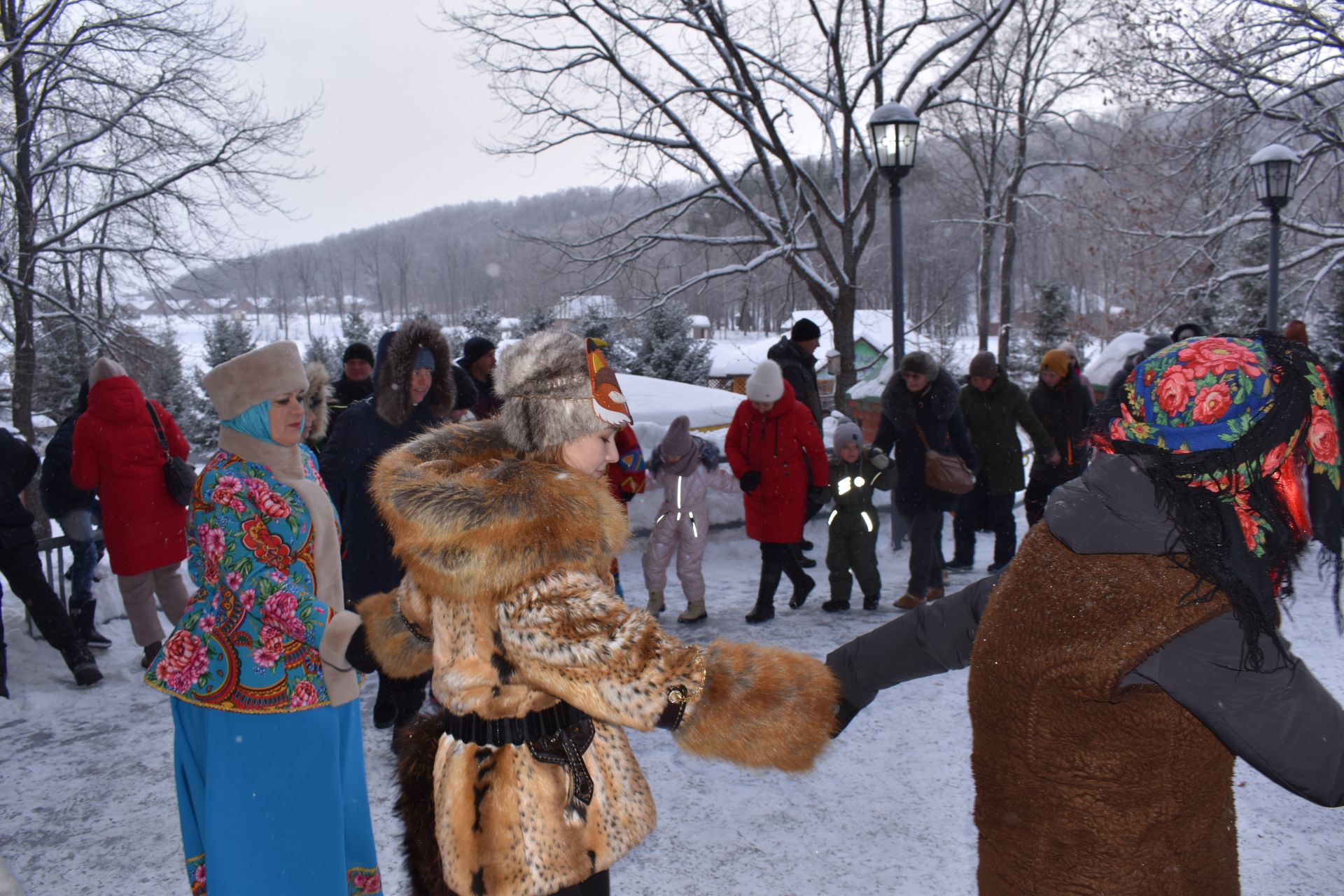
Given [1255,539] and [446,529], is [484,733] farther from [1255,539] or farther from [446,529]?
[1255,539]

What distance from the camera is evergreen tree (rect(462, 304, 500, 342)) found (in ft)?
91.1

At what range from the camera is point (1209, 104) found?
49.0 feet

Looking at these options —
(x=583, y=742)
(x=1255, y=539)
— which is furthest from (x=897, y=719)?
(x=1255, y=539)

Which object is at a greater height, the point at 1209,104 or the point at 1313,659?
the point at 1209,104

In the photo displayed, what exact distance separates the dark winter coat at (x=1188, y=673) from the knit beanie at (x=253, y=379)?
234 centimetres

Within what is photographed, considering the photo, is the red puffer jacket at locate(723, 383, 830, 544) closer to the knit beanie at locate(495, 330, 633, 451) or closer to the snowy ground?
the snowy ground

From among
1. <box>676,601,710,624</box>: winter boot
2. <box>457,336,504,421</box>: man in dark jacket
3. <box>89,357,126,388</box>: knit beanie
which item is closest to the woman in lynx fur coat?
<box>89,357,126,388</box>: knit beanie

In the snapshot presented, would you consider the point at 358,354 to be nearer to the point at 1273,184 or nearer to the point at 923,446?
the point at 923,446


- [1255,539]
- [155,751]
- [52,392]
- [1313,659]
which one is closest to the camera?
[1255,539]

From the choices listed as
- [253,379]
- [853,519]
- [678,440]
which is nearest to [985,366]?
[853,519]

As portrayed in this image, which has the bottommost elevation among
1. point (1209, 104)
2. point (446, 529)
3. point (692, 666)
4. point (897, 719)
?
point (897, 719)

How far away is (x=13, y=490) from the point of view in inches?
211

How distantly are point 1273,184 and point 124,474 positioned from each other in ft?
41.7

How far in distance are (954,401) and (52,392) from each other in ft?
84.4
